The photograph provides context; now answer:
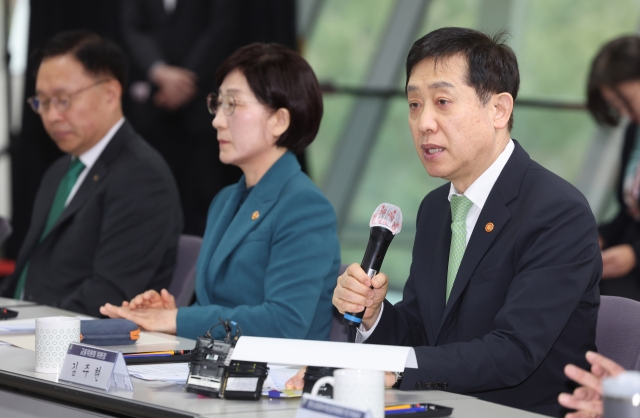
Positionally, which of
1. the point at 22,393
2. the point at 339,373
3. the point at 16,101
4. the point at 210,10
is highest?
the point at 210,10

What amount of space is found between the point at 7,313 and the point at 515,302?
1.62 m

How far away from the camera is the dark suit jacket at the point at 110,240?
319 centimetres

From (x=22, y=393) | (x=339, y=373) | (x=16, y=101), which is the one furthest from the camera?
(x=16, y=101)

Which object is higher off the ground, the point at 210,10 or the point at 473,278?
the point at 210,10

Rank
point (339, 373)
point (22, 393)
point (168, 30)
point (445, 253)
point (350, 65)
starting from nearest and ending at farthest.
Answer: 1. point (339, 373)
2. point (22, 393)
3. point (445, 253)
4. point (168, 30)
5. point (350, 65)

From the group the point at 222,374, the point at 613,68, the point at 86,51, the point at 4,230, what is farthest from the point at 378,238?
the point at 613,68

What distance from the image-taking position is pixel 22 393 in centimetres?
192

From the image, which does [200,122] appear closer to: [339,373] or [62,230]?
[62,230]

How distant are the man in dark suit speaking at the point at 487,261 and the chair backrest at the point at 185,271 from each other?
110 cm

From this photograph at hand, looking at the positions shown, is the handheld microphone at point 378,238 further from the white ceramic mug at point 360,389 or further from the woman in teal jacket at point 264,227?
the woman in teal jacket at point 264,227

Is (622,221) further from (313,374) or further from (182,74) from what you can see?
(313,374)

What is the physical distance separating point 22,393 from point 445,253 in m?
1.11

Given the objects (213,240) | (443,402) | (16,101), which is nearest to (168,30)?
(16,101)

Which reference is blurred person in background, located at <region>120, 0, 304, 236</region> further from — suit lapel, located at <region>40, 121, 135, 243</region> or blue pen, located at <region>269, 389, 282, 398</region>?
blue pen, located at <region>269, 389, 282, 398</region>
